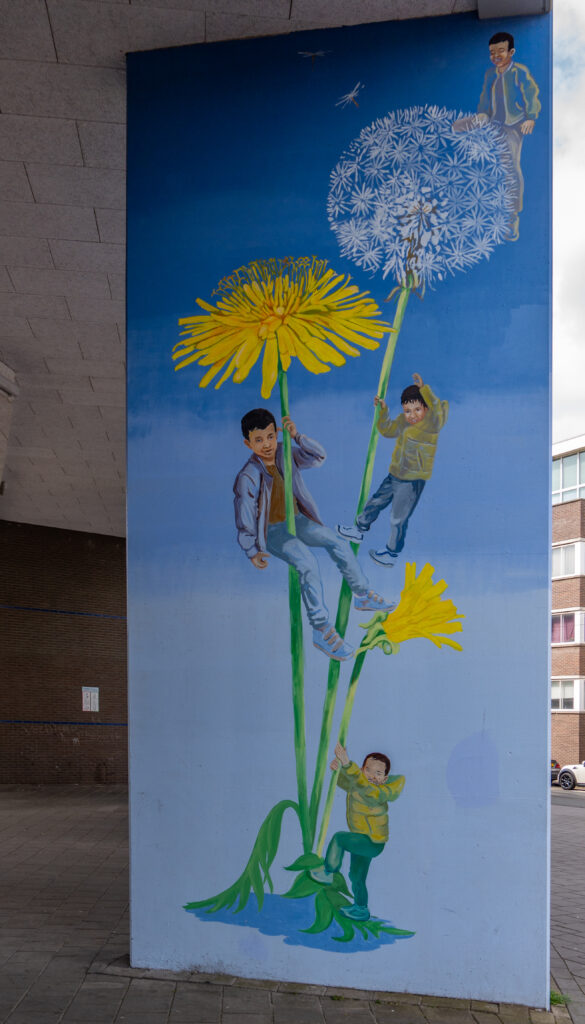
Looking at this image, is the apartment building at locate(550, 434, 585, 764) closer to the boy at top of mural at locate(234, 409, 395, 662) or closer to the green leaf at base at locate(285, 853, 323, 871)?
the boy at top of mural at locate(234, 409, 395, 662)

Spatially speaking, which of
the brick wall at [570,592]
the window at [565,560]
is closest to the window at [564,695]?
the brick wall at [570,592]

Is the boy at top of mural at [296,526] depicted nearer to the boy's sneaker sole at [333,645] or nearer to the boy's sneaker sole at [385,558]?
the boy's sneaker sole at [333,645]

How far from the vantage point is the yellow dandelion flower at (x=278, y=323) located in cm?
530

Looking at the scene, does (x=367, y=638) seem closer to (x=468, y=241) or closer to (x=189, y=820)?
(x=189, y=820)

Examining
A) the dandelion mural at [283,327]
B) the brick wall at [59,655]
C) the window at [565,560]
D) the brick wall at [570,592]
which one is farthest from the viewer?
the window at [565,560]

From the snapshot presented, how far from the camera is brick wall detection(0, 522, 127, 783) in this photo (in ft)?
58.2

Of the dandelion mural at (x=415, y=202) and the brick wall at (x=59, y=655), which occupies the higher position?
the dandelion mural at (x=415, y=202)

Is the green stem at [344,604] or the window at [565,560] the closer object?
the green stem at [344,604]

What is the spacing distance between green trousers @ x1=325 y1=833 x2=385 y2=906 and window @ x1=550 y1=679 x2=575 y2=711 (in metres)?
35.1

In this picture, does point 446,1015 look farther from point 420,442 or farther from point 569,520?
point 569,520

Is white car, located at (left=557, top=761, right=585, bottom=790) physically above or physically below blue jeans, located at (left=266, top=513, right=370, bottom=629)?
below

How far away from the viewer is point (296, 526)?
5238mm

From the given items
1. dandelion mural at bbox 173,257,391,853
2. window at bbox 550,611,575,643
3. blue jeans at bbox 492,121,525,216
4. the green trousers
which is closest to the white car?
window at bbox 550,611,575,643

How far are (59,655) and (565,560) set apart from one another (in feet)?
88.8
